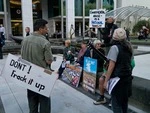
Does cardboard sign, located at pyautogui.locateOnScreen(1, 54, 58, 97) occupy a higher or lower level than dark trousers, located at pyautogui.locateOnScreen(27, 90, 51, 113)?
higher

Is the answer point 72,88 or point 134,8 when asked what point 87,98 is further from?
point 134,8

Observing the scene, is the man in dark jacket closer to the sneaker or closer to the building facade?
the sneaker

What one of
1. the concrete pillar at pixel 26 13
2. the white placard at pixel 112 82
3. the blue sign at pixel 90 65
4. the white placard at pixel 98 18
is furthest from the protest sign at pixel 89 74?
the concrete pillar at pixel 26 13

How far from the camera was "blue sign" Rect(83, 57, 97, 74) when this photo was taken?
5.70 metres

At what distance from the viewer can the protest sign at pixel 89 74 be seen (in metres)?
5.74

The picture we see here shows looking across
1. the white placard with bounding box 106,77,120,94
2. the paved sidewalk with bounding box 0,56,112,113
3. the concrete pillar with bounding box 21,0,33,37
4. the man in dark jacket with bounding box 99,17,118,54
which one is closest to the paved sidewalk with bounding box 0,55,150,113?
the paved sidewalk with bounding box 0,56,112,113

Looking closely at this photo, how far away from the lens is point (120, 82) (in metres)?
3.30

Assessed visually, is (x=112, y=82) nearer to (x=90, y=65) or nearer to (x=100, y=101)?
(x=100, y=101)

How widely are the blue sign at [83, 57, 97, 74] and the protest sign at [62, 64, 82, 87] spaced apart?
15.8 inches

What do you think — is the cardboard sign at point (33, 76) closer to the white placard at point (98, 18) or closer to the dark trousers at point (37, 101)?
the dark trousers at point (37, 101)

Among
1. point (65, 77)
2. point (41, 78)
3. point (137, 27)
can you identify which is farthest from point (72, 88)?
point (137, 27)

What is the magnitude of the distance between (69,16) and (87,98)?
26.4 m

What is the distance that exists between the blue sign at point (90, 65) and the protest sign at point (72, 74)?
1.32ft

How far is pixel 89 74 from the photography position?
5984mm
